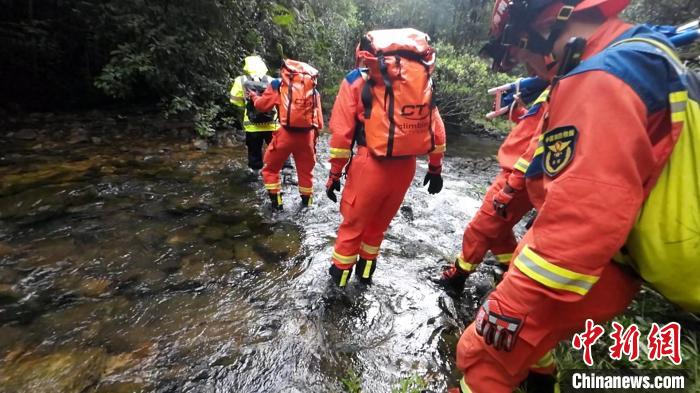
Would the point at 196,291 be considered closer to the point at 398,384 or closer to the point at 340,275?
the point at 340,275

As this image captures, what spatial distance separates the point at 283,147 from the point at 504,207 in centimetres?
303

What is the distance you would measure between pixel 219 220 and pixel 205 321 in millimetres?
2012

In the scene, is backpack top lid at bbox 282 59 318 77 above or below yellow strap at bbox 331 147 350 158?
above

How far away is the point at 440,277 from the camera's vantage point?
395 centimetres

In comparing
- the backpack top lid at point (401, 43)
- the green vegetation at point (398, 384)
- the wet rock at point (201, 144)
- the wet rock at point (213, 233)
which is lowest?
the wet rock at point (213, 233)

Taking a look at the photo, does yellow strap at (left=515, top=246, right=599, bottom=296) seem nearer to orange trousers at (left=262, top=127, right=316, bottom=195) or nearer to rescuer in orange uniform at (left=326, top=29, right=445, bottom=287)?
rescuer in orange uniform at (left=326, top=29, right=445, bottom=287)

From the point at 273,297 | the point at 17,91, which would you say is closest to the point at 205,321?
the point at 273,297

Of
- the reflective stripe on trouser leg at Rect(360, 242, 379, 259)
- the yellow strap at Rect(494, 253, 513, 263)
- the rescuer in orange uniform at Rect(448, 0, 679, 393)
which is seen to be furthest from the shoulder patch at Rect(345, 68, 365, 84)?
the yellow strap at Rect(494, 253, 513, 263)

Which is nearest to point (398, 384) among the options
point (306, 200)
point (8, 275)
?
point (306, 200)

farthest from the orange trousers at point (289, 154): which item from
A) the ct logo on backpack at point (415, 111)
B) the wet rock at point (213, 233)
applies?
the ct logo on backpack at point (415, 111)

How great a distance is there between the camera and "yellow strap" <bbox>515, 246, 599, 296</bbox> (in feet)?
4.48

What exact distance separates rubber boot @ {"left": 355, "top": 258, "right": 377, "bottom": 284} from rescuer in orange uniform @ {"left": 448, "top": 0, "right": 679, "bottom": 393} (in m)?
1.87

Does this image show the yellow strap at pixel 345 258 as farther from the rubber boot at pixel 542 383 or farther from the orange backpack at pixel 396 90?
the rubber boot at pixel 542 383

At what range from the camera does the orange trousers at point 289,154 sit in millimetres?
4922
